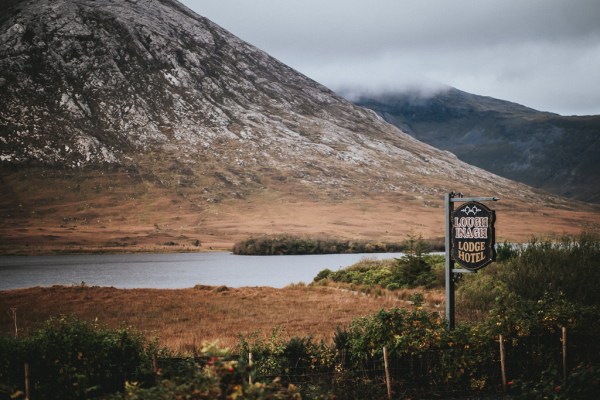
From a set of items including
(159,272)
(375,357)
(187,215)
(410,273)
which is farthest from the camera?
(187,215)

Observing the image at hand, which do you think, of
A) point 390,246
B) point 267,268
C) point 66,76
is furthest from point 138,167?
point 267,268

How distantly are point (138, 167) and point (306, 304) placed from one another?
140m

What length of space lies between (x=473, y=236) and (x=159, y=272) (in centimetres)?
5497

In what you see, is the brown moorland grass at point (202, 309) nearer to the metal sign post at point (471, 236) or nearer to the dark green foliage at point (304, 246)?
the metal sign post at point (471, 236)

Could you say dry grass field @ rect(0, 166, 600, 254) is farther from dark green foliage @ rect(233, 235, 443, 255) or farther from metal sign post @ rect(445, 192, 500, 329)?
metal sign post @ rect(445, 192, 500, 329)

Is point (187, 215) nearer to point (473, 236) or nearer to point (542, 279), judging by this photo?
point (542, 279)

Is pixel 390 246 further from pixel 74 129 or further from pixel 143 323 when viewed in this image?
pixel 74 129

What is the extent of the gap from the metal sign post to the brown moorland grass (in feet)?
16.8

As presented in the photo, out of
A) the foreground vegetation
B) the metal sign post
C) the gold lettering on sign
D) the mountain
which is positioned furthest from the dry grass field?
the foreground vegetation

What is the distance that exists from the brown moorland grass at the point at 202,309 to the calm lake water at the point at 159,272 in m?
11.5

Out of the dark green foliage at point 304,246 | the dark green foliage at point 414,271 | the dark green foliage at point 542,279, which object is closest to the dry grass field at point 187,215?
the dark green foliage at point 304,246

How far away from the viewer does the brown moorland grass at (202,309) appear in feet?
73.6

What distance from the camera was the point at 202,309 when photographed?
30.7 meters

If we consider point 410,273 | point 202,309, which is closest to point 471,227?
point 202,309
